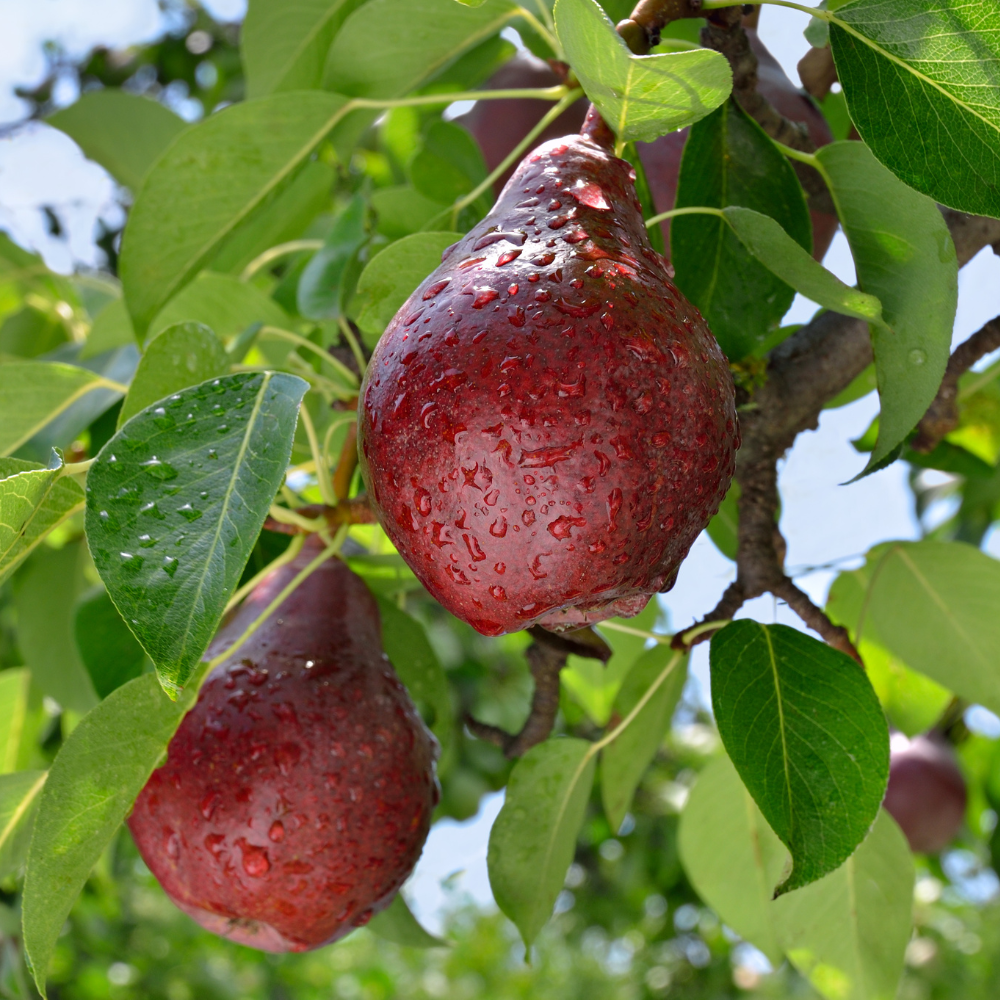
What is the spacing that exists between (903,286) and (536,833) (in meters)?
0.39

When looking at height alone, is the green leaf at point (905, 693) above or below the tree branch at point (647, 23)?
below

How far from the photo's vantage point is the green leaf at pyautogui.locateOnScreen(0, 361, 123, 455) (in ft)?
2.39

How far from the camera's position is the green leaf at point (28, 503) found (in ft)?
1.38

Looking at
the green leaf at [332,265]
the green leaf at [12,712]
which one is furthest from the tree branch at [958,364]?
the green leaf at [12,712]

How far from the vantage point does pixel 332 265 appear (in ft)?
2.35

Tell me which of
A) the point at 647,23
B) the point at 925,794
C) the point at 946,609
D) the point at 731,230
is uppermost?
the point at 647,23

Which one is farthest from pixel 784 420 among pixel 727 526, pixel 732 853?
pixel 732 853

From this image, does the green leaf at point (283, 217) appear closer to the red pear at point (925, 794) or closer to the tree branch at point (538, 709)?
the tree branch at point (538, 709)

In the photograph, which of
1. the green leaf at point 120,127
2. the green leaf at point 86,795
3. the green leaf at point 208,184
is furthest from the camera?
the green leaf at point 120,127

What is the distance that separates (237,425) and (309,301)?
1.04 ft

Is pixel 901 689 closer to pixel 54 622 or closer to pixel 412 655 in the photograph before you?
pixel 412 655

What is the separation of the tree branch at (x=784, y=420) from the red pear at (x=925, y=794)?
2.96ft

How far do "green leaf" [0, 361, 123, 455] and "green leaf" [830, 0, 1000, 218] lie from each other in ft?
1.79

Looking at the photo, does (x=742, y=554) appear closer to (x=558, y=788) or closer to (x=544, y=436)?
(x=558, y=788)
